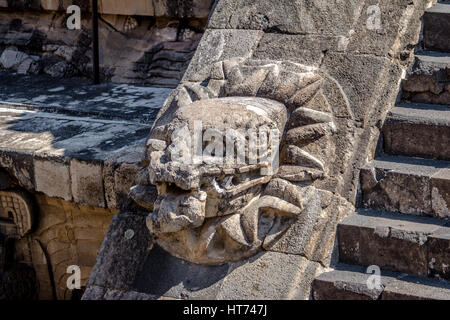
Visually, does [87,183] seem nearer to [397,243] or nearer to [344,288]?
[344,288]

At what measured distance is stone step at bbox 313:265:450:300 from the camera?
329 cm

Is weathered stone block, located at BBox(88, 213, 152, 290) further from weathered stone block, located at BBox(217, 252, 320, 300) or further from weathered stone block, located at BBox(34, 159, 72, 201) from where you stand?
weathered stone block, located at BBox(34, 159, 72, 201)

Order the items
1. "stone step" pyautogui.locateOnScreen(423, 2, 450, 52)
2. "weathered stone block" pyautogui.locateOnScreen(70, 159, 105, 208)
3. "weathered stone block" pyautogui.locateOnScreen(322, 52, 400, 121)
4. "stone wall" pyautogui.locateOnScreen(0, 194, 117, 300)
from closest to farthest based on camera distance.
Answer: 1. "weathered stone block" pyautogui.locateOnScreen(322, 52, 400, 121)
2. "stone step" pyautogui.locateOnScreen(423, 2, 450, 52)
3. "weathered stone block" pyautogui.locateOnScreen(70, 159, 105, 208)
4. "stone wall" pyautogui.locateOnScreen(0, 194, 117, 300)

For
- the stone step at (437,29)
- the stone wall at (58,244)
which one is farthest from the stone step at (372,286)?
the stone wall at (58,244)

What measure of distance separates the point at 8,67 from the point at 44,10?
0.60m

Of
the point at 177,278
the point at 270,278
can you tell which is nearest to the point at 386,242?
the point at 270,278

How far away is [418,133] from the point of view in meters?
3.79

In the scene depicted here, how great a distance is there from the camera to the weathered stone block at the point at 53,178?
462 cm

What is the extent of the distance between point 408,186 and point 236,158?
925 mm

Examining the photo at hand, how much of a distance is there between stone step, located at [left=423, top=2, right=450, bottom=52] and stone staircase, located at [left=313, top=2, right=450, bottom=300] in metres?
0.20

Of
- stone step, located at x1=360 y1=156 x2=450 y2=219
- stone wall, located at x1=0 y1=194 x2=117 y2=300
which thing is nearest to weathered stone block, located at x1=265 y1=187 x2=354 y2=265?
stone step, located at x1=360 y1=156 x2=450 y2=219

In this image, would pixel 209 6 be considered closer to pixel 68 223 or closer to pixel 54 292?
pixel 68 223

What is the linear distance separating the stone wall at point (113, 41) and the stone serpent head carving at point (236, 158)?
8.05 feet

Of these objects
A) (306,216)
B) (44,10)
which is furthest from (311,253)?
(44,10)
